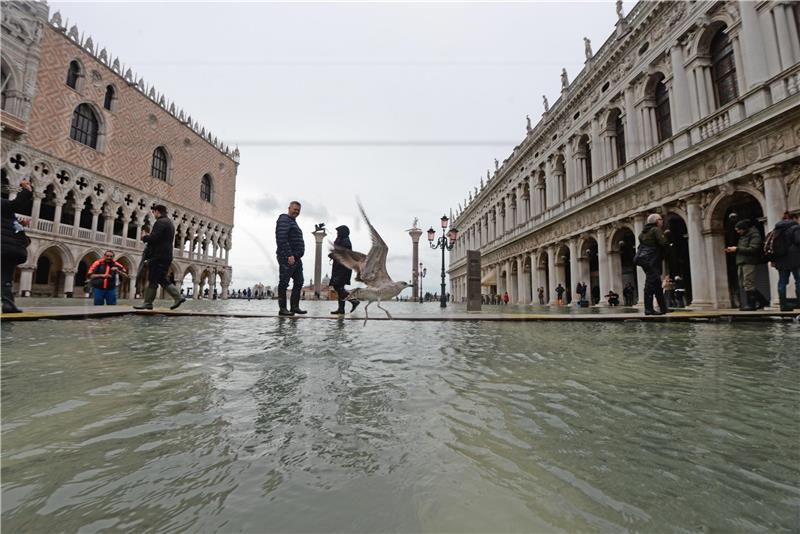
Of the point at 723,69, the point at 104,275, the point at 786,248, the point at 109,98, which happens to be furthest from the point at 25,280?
Result: the point at 723,69

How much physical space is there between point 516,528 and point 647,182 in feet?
57.0

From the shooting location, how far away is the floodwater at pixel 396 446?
2.70 feet

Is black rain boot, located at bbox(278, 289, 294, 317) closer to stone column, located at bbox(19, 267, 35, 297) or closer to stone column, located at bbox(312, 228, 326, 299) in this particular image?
stone column, located at bbox(19, 267, 35, 297)

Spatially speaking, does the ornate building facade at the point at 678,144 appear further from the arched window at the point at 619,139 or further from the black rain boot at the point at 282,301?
the black rain boot at the point at 282,301

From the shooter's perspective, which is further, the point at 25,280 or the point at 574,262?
the point at 25,280

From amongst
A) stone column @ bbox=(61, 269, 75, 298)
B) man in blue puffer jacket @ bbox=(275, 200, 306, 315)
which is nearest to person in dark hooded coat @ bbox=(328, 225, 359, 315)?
man in blue puffer jacket @ bbox=(275, 200, 306, 315)

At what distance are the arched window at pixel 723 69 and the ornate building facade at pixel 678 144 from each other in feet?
0.12

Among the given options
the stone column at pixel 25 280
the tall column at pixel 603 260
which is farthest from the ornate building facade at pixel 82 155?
the tall column at pixel 603 260

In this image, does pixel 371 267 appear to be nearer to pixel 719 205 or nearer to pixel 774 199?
pixel 774 199

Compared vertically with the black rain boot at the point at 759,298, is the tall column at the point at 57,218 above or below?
above

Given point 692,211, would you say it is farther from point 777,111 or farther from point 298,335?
point 298,335

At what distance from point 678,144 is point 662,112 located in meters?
3.26

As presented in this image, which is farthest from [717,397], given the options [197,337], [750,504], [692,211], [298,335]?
[692,211]

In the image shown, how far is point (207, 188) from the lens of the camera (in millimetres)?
43656
